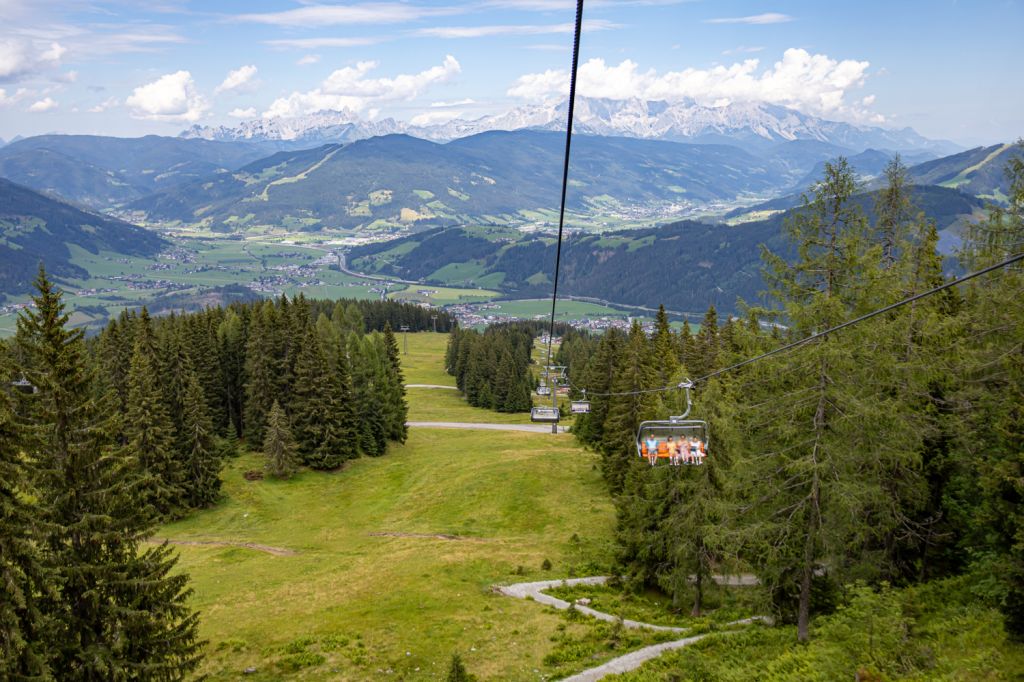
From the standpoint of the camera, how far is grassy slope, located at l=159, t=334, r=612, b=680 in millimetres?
28938

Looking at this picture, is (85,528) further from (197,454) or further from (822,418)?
(197,454)

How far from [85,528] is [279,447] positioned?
46911 millimetres

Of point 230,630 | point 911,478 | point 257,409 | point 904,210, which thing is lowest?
point 230,630

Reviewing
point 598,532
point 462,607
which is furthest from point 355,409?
point 462,607

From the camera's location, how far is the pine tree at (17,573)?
589 inches

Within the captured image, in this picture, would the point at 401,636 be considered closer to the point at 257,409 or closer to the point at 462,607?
the point at 462,607

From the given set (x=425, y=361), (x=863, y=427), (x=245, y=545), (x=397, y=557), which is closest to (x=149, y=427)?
(x=245, y=545)

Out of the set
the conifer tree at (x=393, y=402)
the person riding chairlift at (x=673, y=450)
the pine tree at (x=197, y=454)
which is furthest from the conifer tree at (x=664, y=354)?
the pine tree at (x=197, y=454)

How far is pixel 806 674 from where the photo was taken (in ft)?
61.0

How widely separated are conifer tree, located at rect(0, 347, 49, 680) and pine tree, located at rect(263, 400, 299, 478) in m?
47.2

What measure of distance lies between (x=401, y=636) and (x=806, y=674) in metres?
18.7

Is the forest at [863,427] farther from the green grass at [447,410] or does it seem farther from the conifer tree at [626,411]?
the green grass at [447,410]

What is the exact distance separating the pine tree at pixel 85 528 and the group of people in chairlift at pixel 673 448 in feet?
52.1

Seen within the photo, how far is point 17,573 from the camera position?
15.3 meters
